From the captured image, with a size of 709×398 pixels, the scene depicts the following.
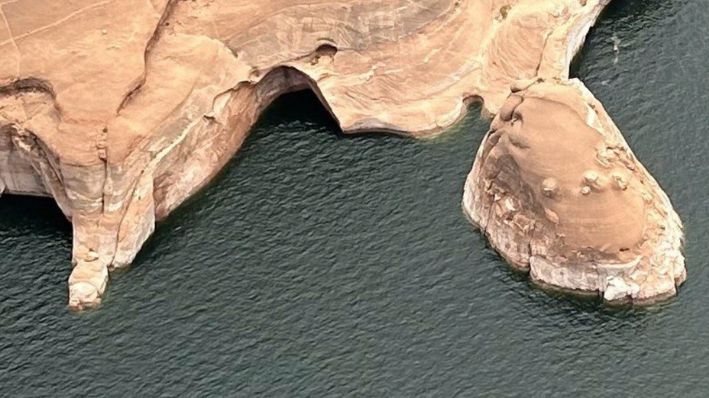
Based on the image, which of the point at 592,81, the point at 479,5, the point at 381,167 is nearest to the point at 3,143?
the point at 381,167

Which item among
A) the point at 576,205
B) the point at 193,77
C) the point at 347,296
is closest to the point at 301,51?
the point at 193,77

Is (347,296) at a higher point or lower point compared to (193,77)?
lower

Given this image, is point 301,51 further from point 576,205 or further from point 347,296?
point 576,205

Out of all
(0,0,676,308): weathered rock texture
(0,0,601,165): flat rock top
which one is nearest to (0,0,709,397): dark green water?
(0,0,676,308): weathered rock texture

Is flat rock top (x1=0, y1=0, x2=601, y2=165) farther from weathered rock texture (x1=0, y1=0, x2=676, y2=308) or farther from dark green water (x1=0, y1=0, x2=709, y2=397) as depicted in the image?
dark green water (x1=0, y1=0, x2=709, y2=397)

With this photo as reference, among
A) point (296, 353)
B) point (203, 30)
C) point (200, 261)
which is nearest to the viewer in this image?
point (296, 353)

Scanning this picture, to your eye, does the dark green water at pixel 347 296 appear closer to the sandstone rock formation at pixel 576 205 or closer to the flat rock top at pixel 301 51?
the sandstone rock formation at pixel 576 205

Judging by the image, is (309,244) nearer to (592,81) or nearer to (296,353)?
(296,353)
